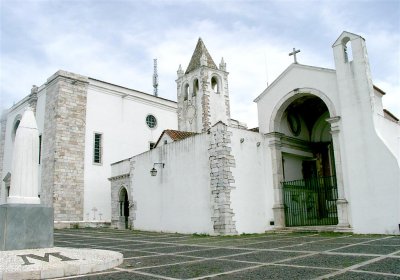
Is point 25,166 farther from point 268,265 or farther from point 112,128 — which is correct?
point 112,128

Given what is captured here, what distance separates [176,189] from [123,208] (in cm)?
563

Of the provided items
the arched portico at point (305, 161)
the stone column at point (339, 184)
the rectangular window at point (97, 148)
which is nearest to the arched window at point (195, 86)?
the rectangular window at point (97, 148)

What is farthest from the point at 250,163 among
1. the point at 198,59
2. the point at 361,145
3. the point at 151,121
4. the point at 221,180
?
the point at 151,121

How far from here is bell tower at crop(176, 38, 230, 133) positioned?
25.5 m

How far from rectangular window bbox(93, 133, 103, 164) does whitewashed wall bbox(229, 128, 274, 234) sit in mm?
12611

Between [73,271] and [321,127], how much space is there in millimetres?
15531

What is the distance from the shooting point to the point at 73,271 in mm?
5406

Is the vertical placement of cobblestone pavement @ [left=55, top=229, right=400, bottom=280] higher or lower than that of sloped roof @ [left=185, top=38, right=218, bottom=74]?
lower

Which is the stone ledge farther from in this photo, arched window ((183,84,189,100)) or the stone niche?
arched window ((183,84,189,100))

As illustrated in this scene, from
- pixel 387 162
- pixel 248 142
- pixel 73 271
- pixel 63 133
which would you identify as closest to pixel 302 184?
pixel 248 142

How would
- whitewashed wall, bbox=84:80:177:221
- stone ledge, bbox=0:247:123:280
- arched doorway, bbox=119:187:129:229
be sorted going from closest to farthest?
stone ledge, bbox=0:247:123:280 → arched doorway, bbox=119:187:129:229 → whitewashed wall, bbox=84:80:177:221

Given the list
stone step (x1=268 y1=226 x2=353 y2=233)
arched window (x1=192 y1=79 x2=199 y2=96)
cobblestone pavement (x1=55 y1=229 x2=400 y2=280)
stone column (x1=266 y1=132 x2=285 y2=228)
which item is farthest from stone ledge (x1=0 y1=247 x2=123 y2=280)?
arched window (x1=192 y1=79 x2=199 y2=96)

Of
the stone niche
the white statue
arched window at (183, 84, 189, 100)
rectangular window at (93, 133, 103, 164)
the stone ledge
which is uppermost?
arched window at (183, 84, 189, 100)

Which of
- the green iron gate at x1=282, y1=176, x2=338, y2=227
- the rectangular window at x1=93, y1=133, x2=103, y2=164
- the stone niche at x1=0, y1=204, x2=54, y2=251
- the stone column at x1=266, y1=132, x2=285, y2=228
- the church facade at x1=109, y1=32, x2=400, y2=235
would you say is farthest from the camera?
the rectangular window at x1=93, y1=133, x2=103, y2=164
